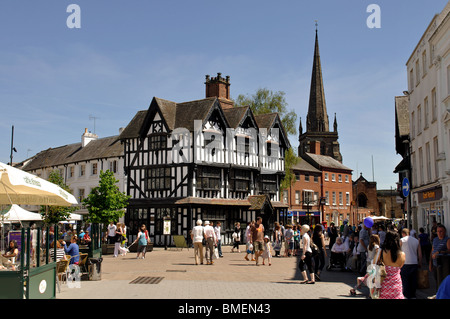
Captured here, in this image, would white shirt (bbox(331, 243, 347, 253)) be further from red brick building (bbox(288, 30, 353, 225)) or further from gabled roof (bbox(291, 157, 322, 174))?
gabled roof (bbox(291, 157, 322, 174))

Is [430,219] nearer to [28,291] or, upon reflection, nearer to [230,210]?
[230,210]

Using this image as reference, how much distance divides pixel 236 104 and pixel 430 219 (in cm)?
2335

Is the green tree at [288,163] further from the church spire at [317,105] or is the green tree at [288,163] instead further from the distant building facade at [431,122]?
the church spire at [317,105]

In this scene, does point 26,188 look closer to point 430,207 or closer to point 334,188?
point 430,207

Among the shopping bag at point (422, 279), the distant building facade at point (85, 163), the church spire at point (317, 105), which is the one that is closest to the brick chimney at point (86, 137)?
the distant building facade at point (85, 163)

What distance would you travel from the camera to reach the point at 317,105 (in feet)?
336

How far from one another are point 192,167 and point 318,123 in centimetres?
7336

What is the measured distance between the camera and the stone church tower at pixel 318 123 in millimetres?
99750

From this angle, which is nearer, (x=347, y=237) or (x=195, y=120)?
(x=347, y=237)

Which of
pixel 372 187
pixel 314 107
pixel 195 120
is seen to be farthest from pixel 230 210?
pixel 314 107

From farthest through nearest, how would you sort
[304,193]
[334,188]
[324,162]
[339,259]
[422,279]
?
[324,162]
[334,188]
[304,193]
[339,259]
[422,279]

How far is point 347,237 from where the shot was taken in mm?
17578

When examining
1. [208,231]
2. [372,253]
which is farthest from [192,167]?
[372,253]
